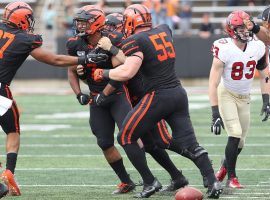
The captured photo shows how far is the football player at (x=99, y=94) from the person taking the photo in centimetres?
767

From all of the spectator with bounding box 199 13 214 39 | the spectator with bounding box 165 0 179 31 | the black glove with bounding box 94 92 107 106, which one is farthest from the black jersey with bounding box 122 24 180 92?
the spectator with bounding box 165 0 179 31

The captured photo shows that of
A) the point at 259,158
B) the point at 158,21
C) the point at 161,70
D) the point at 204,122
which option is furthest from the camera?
the point at 158,21

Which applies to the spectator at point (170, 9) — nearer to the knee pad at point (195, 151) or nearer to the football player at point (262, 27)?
the football player at point (262, 27)

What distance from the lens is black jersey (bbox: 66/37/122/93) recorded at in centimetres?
777

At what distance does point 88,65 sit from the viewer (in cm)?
773

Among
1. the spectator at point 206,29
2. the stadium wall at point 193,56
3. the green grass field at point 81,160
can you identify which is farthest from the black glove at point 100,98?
the spectator at point 206,29

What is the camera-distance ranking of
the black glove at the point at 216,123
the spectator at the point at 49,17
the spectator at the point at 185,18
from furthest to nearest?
the spectator at the point at 49,17 < the spectator at the point at 185,18 < the black glove at the point at 216,123

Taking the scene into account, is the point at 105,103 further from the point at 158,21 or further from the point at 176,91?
the point at 158,21

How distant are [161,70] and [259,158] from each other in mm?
2978

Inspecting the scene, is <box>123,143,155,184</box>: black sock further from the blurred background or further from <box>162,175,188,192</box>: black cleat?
the blurred background

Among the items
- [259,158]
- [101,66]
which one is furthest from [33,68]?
[101,66]

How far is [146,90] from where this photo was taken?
736 cm

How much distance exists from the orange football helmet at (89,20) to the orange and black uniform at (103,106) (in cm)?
16

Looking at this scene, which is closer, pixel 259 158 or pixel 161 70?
pixel 161 70
